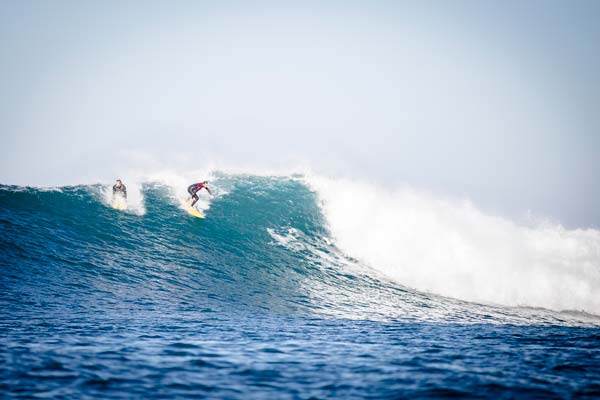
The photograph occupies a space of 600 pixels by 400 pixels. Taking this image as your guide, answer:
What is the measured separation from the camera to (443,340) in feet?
20.5

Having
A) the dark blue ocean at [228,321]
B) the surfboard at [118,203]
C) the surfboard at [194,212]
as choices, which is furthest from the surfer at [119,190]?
the surfboard at [194,212]

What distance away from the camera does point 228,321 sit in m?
7.46

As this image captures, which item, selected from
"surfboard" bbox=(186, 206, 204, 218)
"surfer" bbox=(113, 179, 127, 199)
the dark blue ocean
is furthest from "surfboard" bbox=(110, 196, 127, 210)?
"surfboard" bbox=(186, 206, 204, 218)

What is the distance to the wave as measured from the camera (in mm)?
9766

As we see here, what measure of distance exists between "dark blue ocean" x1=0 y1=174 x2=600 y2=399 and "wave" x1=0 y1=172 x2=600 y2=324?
0.30ft

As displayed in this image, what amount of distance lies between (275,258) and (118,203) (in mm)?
7612

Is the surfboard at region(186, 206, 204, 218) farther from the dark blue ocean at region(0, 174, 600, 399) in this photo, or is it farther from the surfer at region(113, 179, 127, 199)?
the surfer at region(113, 179, 127, 199)

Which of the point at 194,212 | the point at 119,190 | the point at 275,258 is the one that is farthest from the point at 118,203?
the point at 275,258

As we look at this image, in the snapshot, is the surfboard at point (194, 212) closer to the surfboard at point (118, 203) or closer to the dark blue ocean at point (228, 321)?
the dark blue ocean at point (228, 321)

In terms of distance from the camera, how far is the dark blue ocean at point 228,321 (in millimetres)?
3807

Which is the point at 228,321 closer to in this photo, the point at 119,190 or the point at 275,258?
the point at 275,258

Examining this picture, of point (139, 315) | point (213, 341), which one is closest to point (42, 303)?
point (139, 315)

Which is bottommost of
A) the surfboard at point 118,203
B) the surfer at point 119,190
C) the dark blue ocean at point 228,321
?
the dark blue ocean at point 228,321

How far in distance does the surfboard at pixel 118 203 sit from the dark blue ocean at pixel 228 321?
0.59 m
